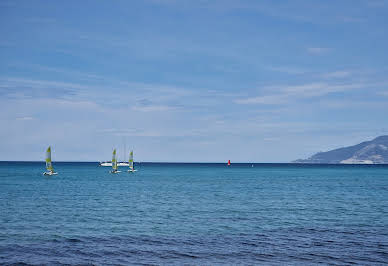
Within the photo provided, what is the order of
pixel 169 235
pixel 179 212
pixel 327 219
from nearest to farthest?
pixel 169 235
pixel 327 219
pixel 179 212

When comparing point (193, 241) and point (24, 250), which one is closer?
point (24, 250)

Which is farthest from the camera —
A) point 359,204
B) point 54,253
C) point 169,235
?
point 359,204

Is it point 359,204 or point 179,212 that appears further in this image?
point 359,204

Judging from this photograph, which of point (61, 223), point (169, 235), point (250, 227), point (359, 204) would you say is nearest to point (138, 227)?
point (169, 235)

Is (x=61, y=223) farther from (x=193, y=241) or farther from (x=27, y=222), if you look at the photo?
(x=193, y=241)

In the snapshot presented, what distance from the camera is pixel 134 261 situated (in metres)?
30.7

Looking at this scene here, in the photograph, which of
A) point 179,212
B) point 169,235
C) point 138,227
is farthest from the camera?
point 179,212

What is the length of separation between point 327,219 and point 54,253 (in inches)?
1292

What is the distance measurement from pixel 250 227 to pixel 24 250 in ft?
74.1

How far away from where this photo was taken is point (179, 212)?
189 ft

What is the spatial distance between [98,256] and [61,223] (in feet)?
54.9

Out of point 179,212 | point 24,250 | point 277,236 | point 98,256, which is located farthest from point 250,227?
point 24,250

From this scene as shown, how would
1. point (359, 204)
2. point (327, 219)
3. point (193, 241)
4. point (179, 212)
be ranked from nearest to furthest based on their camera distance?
point (193, 241), point (327, 219), point (179, 212), point (359, 204)

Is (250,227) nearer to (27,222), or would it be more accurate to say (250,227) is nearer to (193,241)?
(193,241)
